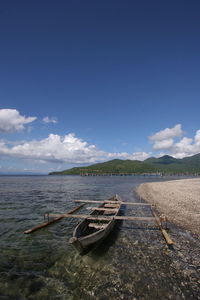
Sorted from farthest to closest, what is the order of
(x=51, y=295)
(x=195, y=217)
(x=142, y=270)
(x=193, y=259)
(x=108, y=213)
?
1. (x=108, y=213)
2. (x=195, y=217)
3. (x=193, y=259)
4. (x=142, y=270)
5. (x=51, y=295)

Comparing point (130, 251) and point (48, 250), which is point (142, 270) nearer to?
point (130, 251)

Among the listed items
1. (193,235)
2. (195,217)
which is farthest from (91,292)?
(195,217)

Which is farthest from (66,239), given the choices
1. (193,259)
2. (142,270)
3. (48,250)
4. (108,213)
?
(193,259)

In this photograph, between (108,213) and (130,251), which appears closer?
(130,251)

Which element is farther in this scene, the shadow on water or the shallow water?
the shadow on water

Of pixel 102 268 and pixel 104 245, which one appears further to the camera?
pixel 104 245

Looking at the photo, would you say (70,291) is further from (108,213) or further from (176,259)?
(108,213)

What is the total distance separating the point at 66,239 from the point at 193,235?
962cm

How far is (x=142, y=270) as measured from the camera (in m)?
7.55

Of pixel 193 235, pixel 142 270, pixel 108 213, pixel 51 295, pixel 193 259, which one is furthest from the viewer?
pixel 108 213

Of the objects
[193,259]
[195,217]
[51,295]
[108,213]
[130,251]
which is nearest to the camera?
[51,295]

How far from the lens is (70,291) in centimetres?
636

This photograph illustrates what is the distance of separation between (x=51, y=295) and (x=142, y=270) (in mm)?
4415

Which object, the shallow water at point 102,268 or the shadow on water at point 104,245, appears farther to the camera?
the shadow on water at point 104,245
